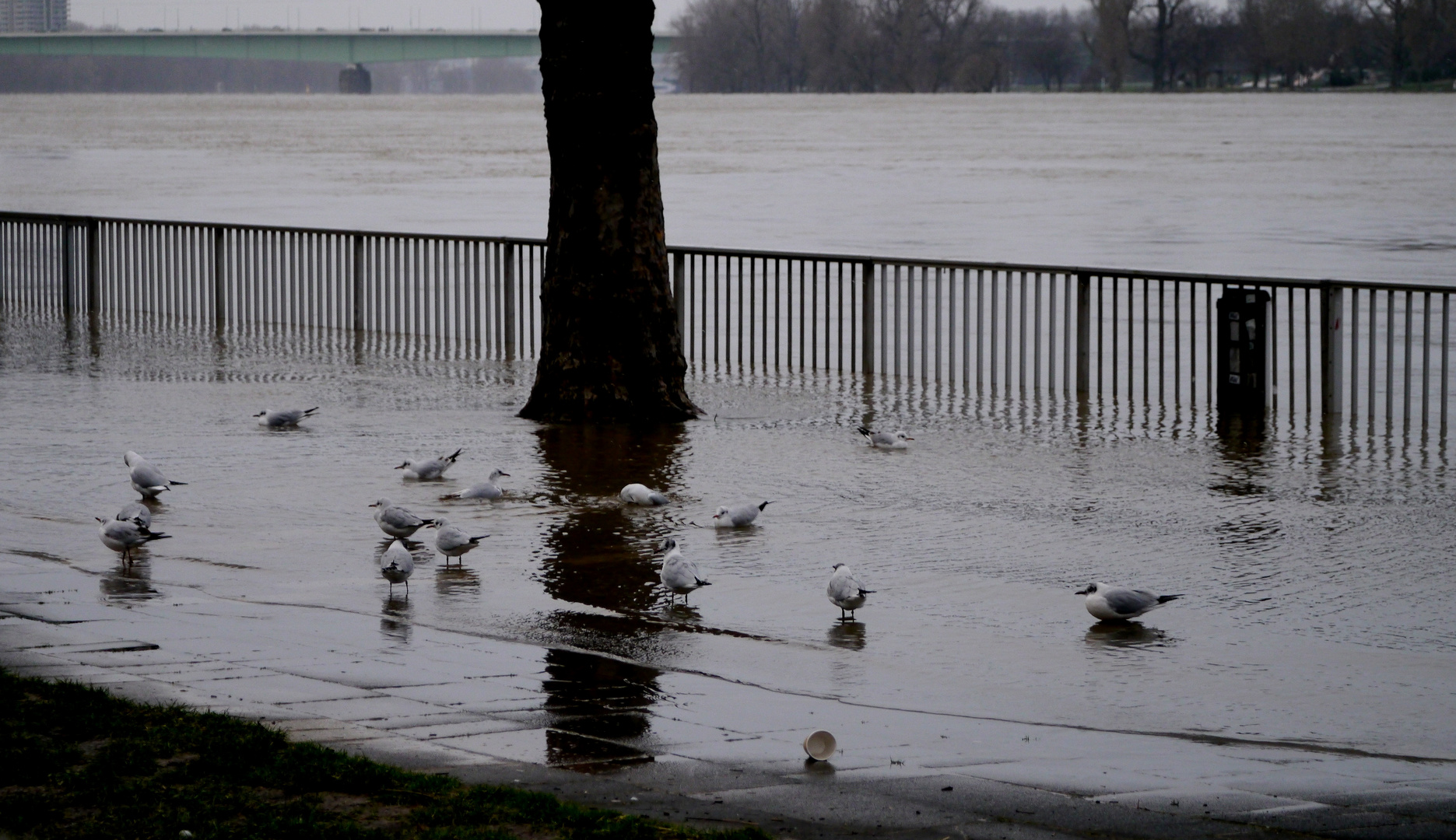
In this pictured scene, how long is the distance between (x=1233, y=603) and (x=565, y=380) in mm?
7023

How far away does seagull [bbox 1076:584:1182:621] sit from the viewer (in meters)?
8.48

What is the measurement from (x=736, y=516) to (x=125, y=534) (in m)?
3.13

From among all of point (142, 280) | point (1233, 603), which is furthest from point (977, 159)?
point (1233, 603)

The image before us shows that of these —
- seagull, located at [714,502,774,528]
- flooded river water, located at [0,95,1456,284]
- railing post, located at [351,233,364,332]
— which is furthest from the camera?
flooded river water, located at [0,95,1456,284]

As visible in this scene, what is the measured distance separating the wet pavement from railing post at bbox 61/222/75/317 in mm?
8946

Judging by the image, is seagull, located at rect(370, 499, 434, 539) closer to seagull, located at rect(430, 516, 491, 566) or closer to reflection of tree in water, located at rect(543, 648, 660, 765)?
seagull, located at rect(430, 516, 491, 566)

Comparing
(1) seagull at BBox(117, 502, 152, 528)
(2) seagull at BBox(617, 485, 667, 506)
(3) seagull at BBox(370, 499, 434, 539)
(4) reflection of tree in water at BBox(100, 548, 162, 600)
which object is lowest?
(4) reflection of tree in water at BBox(100, 548, 162, 600)

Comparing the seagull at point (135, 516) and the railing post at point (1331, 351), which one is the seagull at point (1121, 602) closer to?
the seagull at point (135, 516)

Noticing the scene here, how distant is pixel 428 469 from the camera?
1223 centimetres

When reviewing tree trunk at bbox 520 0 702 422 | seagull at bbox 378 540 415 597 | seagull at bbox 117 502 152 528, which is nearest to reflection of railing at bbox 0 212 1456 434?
tree trunk at bbox 520 0 702 422

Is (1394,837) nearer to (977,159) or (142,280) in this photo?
(142,280)

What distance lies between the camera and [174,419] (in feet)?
49.8

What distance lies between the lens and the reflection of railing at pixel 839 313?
16141 millimetres

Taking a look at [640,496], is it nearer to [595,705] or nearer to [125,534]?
[125,534]
